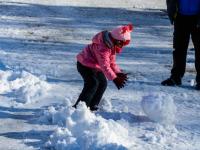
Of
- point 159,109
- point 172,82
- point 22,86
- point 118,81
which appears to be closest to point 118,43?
point 118,81

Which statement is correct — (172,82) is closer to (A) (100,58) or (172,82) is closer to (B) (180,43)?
(B) (180,43)

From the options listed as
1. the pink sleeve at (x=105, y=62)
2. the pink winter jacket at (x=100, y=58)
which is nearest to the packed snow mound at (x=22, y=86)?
the pink winter jacket at (x=100, y=58)

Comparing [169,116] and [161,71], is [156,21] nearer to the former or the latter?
[161,71]

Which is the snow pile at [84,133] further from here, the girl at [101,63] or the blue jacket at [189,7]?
the blue jacket at [189,7]

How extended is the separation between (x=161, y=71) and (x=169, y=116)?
300cm

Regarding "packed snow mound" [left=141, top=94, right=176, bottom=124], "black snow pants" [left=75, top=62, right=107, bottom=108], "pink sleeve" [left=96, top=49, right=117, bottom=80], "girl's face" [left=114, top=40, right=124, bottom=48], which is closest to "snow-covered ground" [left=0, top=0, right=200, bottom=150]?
"packed snow mound" [left=141, top=94, right=176, bottom=124]

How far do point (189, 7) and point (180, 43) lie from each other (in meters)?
0.57

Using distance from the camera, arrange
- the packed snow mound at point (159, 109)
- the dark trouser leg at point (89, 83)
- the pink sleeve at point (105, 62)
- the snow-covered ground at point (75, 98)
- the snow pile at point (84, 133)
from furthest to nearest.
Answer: the dark trouser leg at point (89, 83), the packed snow mound at point (159, 109), the pink sleeve at point (105, 62), the snow-covered ground at point (75, 98), the snow pile at point (84, 133)

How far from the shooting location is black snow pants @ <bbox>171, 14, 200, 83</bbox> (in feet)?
24.2

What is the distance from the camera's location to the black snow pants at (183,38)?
7.38m

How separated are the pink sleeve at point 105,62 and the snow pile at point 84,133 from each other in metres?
0.42

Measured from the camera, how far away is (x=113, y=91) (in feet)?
24.1

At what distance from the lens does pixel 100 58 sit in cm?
582

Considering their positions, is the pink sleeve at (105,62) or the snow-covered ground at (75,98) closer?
the snow-covered ground at (75,98)
